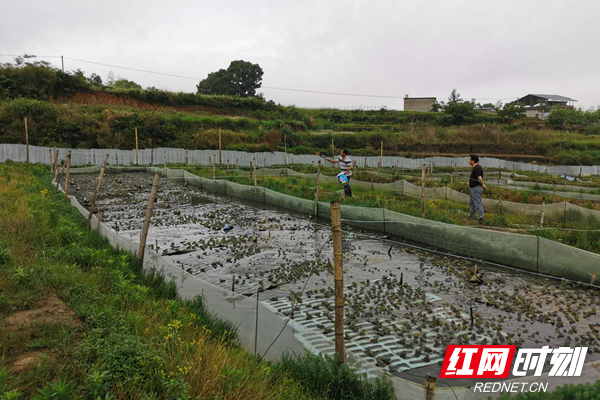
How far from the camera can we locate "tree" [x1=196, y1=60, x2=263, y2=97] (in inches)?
2682

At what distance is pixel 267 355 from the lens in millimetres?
4988

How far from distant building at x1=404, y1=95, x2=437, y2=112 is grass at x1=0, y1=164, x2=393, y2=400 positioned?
73.1 m

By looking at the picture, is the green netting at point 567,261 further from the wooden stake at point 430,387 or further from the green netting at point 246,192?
the green netting at point 246,192

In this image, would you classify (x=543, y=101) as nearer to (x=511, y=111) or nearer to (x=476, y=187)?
(x=511, y=111)

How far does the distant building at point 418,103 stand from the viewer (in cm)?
7394

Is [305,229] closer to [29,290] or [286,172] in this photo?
[29,290]

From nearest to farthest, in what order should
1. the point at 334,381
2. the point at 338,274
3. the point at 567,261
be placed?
the point at 334,381 < the point at 338,274 < the point at 567,261

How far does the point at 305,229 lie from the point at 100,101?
146 ft

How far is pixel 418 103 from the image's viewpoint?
7450 cm

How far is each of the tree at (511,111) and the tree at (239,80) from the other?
122 ft

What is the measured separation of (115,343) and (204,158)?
1305 inches

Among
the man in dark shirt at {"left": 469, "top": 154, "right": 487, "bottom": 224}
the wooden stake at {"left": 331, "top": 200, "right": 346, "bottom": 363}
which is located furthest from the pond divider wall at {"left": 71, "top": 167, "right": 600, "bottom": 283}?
Answer: the wooden stake at {"left": 331, "top": 200, "right": 346, "bottom": 363}

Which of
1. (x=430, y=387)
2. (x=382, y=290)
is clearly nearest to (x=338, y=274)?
(x=430, y=387)

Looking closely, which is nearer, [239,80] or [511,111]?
[511,111]
